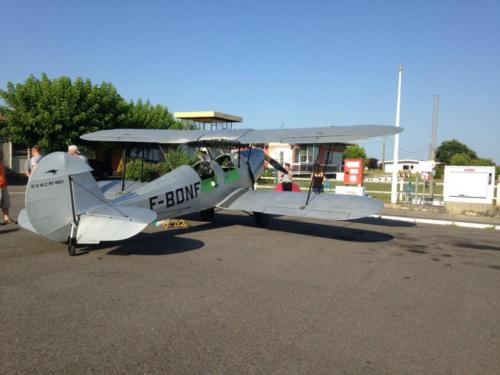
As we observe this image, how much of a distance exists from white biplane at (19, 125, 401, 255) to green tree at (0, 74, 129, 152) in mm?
16085

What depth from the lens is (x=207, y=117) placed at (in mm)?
43219

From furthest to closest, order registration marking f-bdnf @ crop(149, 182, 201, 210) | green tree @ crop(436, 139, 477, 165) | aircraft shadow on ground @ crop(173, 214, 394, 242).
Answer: green tree @ crop(436, 139, 477, 165) < aircraft shadow on ground @ crop(173, 214, 394, 242) < registration marking f-bdnf @ crop(149, 182, 201, 210)

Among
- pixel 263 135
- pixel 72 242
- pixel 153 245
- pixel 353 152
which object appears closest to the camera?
pixel 72 242

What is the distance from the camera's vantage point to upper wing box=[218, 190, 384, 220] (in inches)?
332

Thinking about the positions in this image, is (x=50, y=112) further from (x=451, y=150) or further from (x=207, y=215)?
(x=451, y=150)

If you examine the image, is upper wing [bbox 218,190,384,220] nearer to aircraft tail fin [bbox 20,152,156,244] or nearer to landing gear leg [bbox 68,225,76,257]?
aircraft tail fin [bbox 20,152,156,244]

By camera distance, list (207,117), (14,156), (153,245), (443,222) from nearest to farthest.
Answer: (153,245) < (443,222) < (14,156) < (207,117)

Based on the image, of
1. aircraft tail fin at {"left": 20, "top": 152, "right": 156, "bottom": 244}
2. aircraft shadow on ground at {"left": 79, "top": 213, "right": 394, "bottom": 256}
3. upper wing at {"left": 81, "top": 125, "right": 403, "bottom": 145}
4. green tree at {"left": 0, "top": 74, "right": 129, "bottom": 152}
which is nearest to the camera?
aircraft tail fin at {"left": 20, "top": 152, "right": 156, "bottom": 244}

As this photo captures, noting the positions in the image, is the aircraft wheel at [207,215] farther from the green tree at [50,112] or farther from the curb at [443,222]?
the green tree at [50,112]

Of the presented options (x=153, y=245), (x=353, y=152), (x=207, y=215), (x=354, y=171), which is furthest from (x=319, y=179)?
(x=353, y=152)

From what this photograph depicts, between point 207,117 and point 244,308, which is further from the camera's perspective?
point 207,117

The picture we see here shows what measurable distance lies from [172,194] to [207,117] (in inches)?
1402

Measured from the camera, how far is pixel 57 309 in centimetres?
445

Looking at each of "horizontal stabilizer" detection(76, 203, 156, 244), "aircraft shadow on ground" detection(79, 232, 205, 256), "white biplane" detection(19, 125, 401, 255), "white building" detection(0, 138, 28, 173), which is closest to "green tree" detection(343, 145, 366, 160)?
"white building" detection(0, 138, 28, 173)
